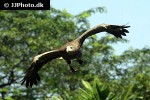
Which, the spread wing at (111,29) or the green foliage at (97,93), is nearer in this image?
the spread wing at (111,29)

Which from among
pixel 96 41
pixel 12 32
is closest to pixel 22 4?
pixel 12 32

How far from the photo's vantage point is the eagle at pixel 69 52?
1038 cm

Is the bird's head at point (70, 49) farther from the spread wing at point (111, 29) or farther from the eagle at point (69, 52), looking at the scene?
the spread wing at point (111, 29)

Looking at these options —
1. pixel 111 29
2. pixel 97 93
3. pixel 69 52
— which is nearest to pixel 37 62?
pixel 69 52

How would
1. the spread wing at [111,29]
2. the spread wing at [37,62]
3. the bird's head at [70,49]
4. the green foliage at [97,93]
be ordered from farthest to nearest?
the green foliage at [97,93] < the spread wing at [111,29] < the spread wing at [37,62] < the bird's head at [70,49]

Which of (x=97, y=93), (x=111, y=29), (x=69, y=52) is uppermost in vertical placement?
(x=111, y=29)

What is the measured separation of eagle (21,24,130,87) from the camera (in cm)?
1038

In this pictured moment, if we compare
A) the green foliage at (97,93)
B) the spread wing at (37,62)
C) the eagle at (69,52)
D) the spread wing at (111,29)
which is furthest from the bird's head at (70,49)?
the green foliage at (97,93)

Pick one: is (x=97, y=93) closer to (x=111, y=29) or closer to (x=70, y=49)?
(x=111, y=29)

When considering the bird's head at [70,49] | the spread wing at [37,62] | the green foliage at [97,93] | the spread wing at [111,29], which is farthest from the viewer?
the green foliage at [97,93]

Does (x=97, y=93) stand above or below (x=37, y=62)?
below

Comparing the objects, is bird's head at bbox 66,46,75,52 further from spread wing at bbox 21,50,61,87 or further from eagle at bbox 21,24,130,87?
spread wing at bbox 21,50,61,87

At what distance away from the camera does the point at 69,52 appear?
10.4m

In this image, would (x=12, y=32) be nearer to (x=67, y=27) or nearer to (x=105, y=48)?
(x=67, y=27)
